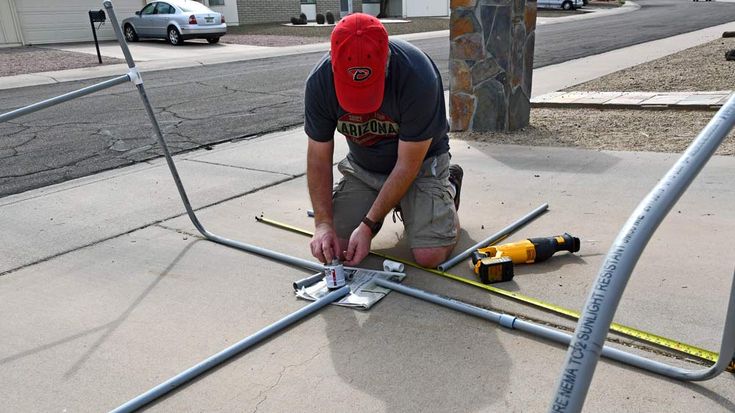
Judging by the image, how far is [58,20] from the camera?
20719 mm

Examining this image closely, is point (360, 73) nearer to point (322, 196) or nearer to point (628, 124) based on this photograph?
point (322, 196)

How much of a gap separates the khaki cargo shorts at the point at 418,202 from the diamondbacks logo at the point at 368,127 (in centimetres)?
26

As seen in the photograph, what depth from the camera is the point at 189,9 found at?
19344 millimetres

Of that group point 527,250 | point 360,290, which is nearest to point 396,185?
point 360,290

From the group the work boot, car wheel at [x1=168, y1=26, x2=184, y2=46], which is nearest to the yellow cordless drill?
the work boot

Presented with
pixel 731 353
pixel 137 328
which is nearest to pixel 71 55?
pixel 137 328

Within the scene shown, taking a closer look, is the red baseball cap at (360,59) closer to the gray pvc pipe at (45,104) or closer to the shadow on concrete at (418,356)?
the shadow on concrete at (418,356)

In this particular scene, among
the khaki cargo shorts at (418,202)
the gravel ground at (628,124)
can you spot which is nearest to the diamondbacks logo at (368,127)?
the khaki cargo shorts at (418,202)

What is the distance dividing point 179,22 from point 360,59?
18.5 m

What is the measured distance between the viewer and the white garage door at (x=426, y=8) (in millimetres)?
35031

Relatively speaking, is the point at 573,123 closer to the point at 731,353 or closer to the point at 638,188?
the point at 638,188

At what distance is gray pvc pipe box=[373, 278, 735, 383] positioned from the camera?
2.03 metres

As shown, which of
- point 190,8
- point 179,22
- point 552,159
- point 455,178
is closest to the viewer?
point 455,178

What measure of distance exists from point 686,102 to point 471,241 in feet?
15.6
